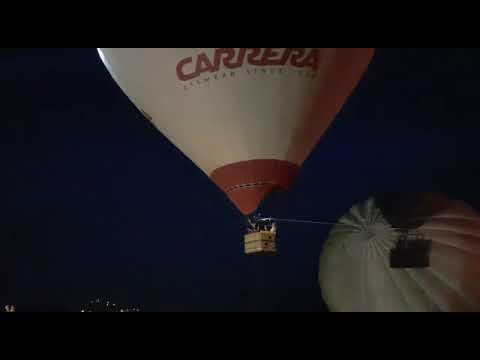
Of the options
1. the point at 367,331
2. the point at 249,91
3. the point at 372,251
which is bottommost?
the point at 367,331

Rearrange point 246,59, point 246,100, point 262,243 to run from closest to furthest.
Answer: point 262,243, point 246,59, point 246,100

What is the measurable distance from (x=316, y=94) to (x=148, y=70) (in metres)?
1.35

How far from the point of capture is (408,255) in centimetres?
765

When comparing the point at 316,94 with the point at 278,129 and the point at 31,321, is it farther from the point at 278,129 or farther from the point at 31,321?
the point at 31,321

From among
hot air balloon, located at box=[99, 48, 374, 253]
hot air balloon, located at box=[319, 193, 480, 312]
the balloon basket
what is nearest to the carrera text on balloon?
hot air balloon, located at box=[99, 48, 374, 253]

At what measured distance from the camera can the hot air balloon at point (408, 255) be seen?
7477 mm

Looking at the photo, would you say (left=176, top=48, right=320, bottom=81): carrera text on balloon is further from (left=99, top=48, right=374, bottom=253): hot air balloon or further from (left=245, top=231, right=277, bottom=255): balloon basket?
(left=245, top=231, right=277, bottom=255): balloon basket

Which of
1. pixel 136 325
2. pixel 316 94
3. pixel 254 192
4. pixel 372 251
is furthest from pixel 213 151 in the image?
pixel 136 325

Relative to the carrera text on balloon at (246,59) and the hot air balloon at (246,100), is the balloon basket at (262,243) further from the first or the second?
the carrera text on balloon at (246,59)

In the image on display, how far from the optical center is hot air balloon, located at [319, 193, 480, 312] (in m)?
7.48

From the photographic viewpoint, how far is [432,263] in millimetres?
7480

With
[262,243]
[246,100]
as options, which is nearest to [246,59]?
Result: [246,100]

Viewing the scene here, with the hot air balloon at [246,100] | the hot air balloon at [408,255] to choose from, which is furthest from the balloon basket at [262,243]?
the hot air balloon at [408,255]

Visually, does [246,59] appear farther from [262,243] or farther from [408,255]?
[408,255]
